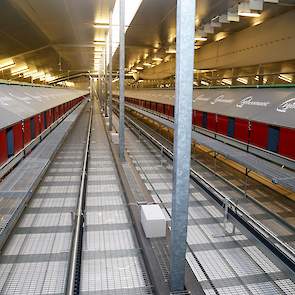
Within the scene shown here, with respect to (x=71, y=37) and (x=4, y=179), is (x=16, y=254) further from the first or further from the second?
(x=71, y=37)

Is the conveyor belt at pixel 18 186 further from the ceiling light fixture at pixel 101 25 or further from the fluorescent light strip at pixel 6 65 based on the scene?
the fluorescent light strip at pixel 6 65

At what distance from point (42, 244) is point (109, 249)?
1.14 meters

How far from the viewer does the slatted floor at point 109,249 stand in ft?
14.3

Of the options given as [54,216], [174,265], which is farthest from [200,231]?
[54,216]

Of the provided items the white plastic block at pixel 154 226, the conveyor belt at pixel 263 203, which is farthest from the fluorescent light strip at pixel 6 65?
the white plastic block at pixel 154 226

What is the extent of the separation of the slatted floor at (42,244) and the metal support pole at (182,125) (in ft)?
5.75

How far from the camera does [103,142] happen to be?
1538cm

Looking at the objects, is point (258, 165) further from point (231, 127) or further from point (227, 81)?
point (227, 81)

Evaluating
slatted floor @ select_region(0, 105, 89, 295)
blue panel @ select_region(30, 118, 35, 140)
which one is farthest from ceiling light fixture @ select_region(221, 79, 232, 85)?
blue panel @ select_region(30, 118, 35, 140)

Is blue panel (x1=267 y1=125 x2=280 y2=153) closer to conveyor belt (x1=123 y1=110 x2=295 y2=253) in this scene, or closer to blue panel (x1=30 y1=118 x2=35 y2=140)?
conveyor belt (x1=123 y1=110 x2=295 y2=253)

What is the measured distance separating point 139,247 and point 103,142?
1042cm

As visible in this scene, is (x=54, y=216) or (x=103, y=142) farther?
(x=103, y=142)

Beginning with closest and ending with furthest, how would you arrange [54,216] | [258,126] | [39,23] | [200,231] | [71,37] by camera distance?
[200,231] → [54,216] → [258,126] → [39,23] → [71,37]

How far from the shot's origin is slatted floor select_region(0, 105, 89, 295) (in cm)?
439
